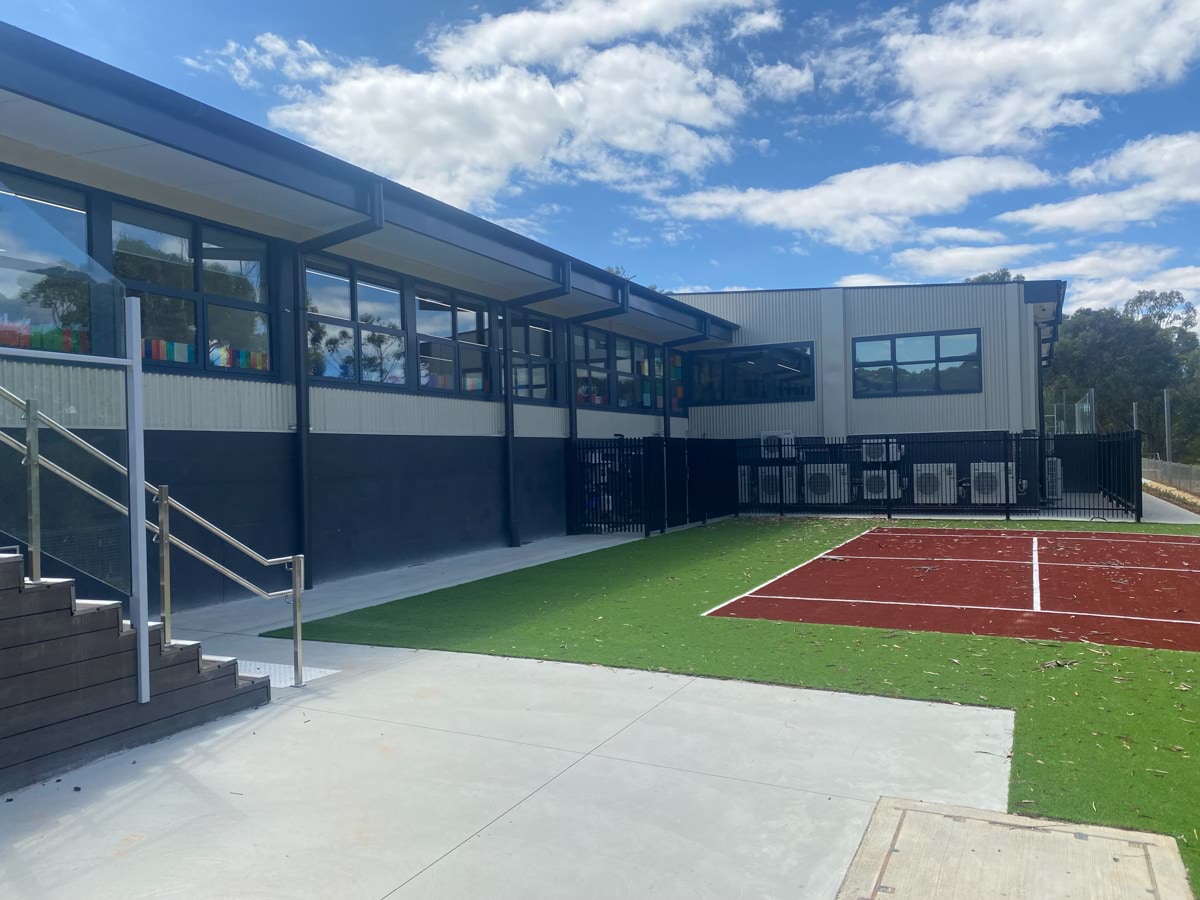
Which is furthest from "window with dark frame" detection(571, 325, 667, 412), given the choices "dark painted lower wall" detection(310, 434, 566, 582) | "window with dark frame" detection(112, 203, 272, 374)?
"window with dark frame" detection(112, 203, 272, 374)

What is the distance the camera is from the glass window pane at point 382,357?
45.3 ft

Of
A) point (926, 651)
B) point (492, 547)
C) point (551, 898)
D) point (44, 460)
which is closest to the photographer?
point (551, 898)

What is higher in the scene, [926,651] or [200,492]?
[200,492]

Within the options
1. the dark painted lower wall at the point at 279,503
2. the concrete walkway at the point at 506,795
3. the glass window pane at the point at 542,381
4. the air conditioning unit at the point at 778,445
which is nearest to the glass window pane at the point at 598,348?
the glass window pane at the point at 542,381

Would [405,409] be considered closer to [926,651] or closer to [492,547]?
[492,547]

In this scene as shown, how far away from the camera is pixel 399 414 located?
1434 cm

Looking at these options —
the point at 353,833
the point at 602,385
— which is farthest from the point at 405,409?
the point at 353,833

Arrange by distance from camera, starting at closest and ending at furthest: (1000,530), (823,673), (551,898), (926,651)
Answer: (551,898), (823,673), (926,651), (1000,530)

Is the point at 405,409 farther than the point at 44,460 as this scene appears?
Yes

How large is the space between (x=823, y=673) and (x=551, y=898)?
3.97 meters

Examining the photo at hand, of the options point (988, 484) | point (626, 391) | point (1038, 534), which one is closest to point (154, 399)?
point (626, 391)

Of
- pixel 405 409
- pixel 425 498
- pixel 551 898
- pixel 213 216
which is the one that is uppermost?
pixel 213 216

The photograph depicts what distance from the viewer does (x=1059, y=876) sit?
146 inches

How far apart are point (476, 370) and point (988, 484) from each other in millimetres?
14123
